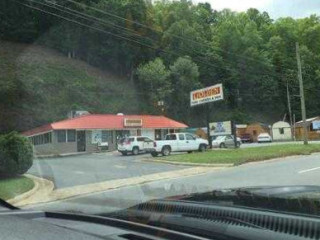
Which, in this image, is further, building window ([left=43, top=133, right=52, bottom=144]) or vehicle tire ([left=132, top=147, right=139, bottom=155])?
vehicle tire ([left=132, top=147, right=139, bottom=155])

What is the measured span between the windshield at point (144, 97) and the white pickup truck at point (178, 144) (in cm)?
9

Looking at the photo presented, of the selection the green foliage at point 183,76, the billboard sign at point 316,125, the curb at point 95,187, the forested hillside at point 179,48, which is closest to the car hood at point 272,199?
the forested hillside at point 179,48

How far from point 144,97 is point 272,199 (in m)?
30.5

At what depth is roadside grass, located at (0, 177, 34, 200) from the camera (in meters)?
15.7

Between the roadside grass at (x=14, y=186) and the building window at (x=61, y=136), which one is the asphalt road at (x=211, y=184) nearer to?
the roadside grass at (x=14, y=186)

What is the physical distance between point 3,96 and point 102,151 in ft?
58.4

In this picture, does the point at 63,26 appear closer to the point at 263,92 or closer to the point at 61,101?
the point at 61,101

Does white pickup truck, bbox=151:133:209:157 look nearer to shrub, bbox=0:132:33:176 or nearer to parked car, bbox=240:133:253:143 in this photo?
shrub, bbox=0:132:33:176

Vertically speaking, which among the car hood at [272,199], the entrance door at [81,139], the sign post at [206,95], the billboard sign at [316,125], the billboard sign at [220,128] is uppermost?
the sign post at [206,95]

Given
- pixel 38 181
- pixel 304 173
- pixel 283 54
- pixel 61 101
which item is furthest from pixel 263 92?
pixel 61 101

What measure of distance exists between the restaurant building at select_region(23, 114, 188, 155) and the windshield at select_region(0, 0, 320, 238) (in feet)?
0.43

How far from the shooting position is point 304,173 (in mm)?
16766

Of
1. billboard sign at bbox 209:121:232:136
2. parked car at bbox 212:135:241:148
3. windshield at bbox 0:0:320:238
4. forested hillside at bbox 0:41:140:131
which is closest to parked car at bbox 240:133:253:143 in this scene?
windshield at bbox 0:0:320:238

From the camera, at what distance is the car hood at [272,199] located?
2715mm
